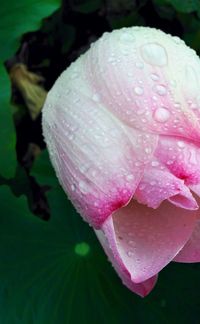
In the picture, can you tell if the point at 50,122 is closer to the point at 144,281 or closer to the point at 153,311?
the point at 144,281

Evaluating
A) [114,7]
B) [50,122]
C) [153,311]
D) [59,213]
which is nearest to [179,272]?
[153,311]

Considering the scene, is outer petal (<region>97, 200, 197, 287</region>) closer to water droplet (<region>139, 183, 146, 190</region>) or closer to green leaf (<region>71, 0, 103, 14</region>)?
water droplet (<region>139, 183, 146, 190</region>)

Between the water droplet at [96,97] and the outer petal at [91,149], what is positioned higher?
the water droplet at [96,97]

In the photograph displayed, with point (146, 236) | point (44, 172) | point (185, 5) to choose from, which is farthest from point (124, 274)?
point (185, 5)

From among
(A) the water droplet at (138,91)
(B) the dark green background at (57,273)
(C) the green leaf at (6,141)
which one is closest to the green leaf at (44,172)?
(B) the dark green background at (57,273)

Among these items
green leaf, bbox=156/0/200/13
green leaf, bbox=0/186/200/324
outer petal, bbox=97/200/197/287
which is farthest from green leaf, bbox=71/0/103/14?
outer petal, bbox=97/200/197/287

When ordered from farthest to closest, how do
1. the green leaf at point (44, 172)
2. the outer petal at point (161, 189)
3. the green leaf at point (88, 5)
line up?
the green leaf at point (88, 5) < the green leaf at point (44, 172) < the outer petal at point (161, 189)

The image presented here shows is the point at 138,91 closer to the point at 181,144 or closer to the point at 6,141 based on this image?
the point at 181,144

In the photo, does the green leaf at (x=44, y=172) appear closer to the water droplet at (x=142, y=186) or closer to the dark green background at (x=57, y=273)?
the dark green background at (x=57, y=273)
